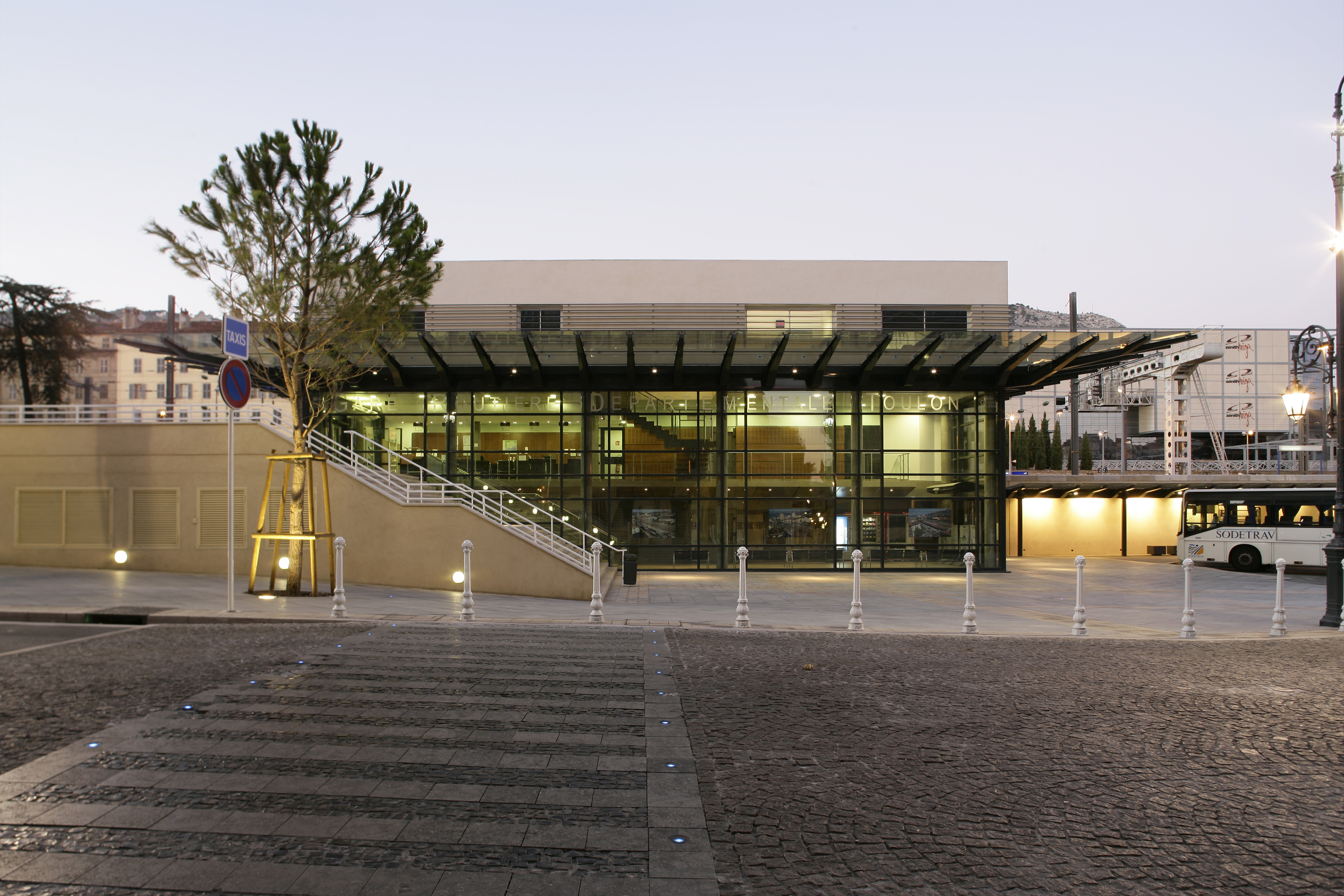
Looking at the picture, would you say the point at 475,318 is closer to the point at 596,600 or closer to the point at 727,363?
the point at 727,363

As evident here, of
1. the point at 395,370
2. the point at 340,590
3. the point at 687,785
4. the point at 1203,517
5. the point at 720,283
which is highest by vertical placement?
the point at 720,283

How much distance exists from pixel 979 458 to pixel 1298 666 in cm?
1648

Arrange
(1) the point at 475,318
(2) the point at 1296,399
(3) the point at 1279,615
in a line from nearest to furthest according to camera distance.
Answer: (3) the point at 1279,615 < (2) the point at 1296,399 < (1) the point at 475,318

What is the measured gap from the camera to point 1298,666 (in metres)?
9.74

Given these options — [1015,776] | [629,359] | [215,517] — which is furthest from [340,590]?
[629,359]

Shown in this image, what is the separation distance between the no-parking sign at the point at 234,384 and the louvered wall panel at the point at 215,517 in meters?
7.12

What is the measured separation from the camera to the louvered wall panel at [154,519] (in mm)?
19250

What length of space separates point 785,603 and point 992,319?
13.8m

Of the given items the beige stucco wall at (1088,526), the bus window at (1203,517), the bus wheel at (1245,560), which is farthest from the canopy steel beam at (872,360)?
the bus wheel at (1245,560)

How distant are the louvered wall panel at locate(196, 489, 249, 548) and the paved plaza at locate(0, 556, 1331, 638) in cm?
96

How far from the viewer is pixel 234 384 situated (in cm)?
1257

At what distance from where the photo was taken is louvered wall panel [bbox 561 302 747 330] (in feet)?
86.2

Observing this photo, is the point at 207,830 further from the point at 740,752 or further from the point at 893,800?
the point at 893,800

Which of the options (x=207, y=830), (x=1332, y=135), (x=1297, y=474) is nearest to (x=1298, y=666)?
(x=1332, y=135)
